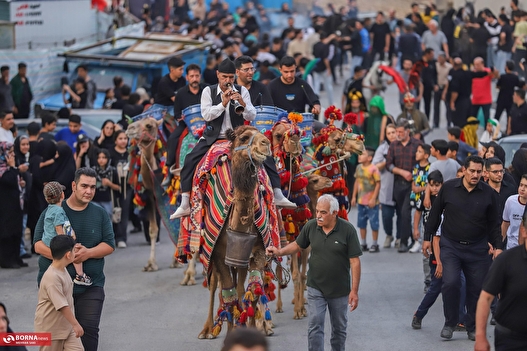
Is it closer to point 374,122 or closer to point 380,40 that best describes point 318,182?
point 374,122

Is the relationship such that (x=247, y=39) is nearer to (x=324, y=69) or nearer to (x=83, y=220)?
(x=324, y=69)

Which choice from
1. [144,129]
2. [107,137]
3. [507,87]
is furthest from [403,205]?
[507,87]

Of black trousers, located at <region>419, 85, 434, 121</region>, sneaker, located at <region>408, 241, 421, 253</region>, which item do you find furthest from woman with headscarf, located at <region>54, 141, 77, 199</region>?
black trousers, located at <region>419, 85, 434, 121</region>

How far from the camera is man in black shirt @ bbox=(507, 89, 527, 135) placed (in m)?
19.5

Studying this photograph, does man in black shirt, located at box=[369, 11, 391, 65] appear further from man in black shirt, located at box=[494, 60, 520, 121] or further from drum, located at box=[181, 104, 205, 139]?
drum, located at box=[181, 104, 205, 139]

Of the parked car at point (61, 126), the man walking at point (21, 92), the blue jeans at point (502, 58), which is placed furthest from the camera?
the blue jeans at point (502, 58)

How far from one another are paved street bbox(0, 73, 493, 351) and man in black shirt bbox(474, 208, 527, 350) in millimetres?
3384

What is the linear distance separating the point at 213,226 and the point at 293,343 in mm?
1597

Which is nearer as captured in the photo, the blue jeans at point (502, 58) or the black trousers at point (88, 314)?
the black trousers at point (88, 314)

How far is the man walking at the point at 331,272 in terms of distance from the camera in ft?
31.2

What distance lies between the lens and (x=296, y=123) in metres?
12.2

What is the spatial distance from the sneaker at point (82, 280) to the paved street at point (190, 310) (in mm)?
2192

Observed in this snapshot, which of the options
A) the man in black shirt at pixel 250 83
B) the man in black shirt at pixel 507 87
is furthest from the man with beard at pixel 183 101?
the man in black shirt at pixel 507 87

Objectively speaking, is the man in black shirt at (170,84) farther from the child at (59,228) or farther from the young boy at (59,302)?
the young boy at (59,302)
